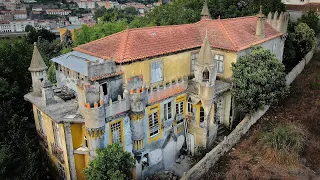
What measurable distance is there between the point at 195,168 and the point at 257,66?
11232 mm

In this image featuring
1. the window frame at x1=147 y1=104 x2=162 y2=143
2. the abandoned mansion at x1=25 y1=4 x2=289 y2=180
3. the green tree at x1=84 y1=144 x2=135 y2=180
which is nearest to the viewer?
the green tree at x1=84 y1=144 x2=135 y2=180

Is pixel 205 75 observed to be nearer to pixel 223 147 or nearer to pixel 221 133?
pixel 223 147

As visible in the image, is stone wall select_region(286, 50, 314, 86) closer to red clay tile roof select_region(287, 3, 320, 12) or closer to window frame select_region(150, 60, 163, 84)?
red clay tile roof select_region(287, 3, 320, 12)

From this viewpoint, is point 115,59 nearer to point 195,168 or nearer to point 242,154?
point 195,168

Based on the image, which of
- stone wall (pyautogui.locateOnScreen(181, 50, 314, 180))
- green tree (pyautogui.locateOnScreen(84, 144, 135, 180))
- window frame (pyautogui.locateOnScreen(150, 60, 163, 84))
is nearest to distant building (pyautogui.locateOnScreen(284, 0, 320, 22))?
stone wall (pyautogui.locateOnScreen(181, 50, 314, 180))

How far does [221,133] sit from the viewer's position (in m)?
29.1

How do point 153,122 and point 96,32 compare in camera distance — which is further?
point 96,32

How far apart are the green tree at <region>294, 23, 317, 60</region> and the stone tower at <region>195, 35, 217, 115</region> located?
24.4 m

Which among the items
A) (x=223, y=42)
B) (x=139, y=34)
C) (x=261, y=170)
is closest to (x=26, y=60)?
(x=139, y=34)

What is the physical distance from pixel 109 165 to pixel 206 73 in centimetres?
1167

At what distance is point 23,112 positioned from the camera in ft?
100

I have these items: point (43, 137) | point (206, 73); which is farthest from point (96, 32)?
point (206, 73)

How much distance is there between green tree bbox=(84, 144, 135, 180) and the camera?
736 inches

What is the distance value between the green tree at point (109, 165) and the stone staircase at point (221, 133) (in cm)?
1119
